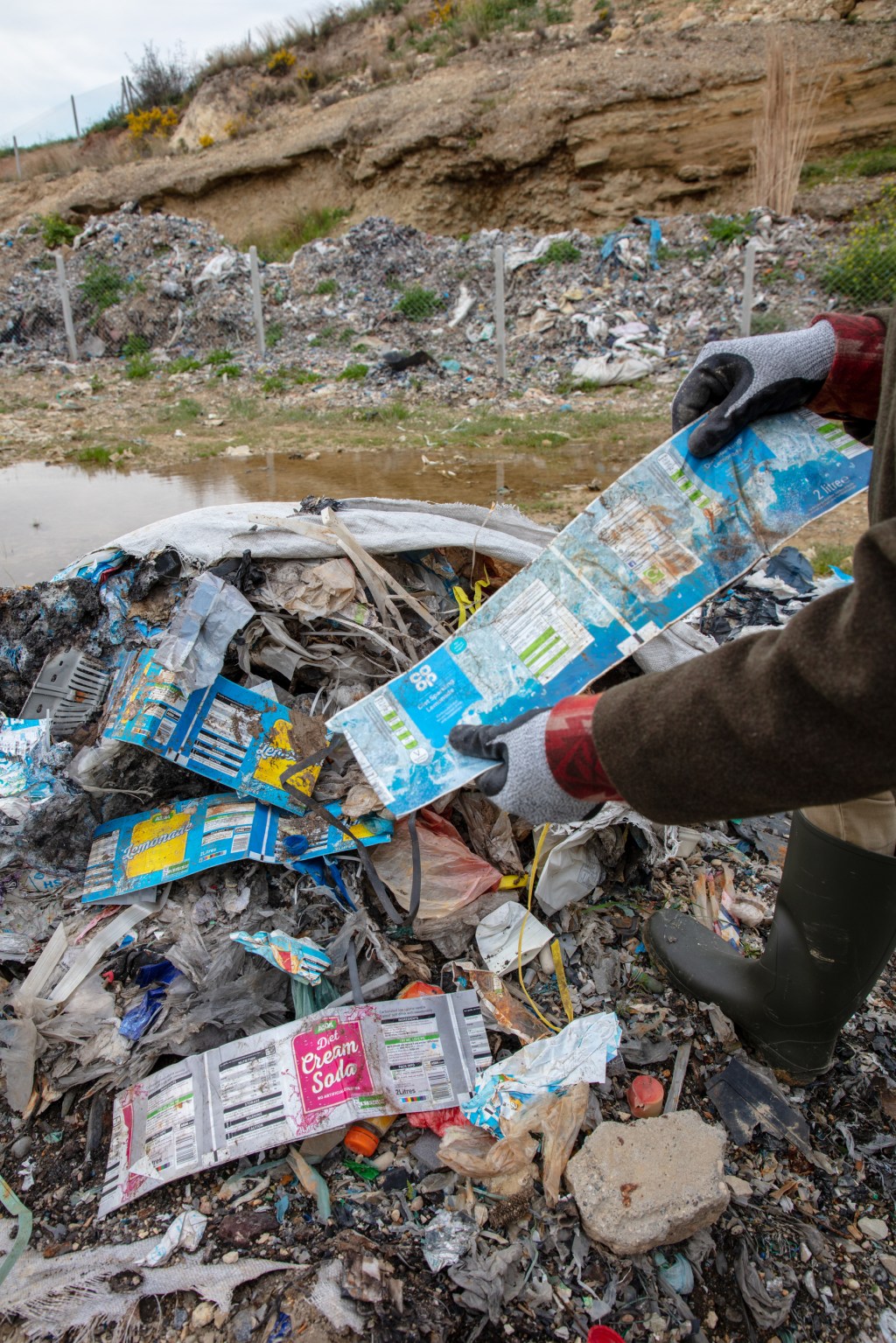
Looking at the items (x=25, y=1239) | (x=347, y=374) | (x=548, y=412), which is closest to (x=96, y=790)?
(x=25, y=1239)

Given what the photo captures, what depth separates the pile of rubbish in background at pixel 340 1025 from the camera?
123 cm

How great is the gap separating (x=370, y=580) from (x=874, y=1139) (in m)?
1.70

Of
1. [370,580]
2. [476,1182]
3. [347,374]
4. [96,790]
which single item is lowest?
[476,1182]

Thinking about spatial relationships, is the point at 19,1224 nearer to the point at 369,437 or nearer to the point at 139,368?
the point at 369,437

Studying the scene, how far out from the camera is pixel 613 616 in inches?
72.8

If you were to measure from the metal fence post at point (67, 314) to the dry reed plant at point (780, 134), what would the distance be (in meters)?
10.2

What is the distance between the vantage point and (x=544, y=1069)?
149 centimetres

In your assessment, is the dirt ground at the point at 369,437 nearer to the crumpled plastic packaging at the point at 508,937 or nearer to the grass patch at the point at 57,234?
the crumpled plastic packaging at the point at 508,937

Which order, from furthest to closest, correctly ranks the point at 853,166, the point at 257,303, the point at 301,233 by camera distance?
the point at 301,233 < the point at 853,166 < the point at 257,303

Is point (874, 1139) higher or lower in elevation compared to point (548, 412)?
lower

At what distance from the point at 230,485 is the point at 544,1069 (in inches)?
193

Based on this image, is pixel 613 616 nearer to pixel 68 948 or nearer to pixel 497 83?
pixel 68 948

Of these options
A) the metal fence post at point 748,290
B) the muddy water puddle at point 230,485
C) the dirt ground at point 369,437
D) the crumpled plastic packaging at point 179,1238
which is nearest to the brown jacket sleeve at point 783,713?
the crumpled plastic packaging at point 179,1238

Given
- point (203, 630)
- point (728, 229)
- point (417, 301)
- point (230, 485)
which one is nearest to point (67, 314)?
point (417, 301)
